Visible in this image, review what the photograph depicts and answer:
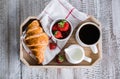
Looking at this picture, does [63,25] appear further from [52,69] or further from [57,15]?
[52,69]

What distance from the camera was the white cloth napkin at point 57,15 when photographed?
770mm

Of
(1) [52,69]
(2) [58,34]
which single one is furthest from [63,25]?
(1) [52,69]

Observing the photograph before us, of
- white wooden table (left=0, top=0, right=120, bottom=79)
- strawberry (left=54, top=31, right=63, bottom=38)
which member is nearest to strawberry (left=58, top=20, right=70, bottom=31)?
strawberry (left=54, top=31, right=63, bottom=38)

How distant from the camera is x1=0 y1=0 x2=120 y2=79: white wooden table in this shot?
0.84 metres

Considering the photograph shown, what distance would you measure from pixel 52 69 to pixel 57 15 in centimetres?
15

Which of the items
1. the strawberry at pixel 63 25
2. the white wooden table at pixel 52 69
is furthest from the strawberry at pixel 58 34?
the white wooden table at pixel 52 69

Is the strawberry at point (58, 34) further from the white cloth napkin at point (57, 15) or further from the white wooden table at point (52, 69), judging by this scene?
the white wooden table at point (52, 69)

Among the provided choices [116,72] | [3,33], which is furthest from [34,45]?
[116,72]

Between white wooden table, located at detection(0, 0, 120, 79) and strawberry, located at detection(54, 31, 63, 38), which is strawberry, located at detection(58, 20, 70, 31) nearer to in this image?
strawberry, located at detection(54, 31, 63, 38)

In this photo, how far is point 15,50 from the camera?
0.84 m

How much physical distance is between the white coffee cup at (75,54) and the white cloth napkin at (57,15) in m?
0.02

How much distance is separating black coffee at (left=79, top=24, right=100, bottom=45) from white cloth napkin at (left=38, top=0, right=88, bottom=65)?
1.7 inches

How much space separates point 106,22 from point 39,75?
8.9 inches

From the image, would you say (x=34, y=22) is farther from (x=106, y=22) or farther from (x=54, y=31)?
(x=106, y=22)
